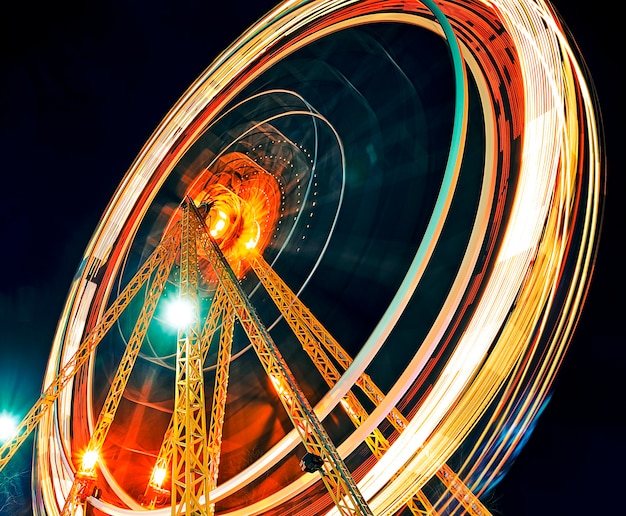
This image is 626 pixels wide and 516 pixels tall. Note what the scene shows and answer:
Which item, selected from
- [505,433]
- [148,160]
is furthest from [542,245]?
[148,160]

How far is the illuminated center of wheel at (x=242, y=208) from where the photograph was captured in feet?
30.9

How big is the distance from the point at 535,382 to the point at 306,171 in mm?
7027

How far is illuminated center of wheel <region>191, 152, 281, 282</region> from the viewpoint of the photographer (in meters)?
9.42

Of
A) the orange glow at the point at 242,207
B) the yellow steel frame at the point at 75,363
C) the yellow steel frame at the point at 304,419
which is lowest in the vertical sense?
the yellow steel frame at the point at 304,419

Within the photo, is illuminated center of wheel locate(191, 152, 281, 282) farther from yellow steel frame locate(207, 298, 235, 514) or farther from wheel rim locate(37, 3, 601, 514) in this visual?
yellow steel frame locate(207, 298, 235, 514)

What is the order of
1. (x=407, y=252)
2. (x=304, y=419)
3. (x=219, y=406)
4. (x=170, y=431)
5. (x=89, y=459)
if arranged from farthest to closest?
(x=407, y=252) → (x=170, y=431) → (x=219, y=406) → (x=89, y=459) → (x=304, y=419)

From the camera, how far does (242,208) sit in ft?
31.7

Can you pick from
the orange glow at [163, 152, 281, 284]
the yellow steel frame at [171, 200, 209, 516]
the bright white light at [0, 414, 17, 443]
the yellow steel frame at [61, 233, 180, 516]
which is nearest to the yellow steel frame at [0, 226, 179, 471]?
the yellow steel frame at [61, 233, 180, 516]

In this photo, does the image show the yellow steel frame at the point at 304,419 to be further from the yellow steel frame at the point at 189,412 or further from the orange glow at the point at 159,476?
the orange glow at the point at 159,476

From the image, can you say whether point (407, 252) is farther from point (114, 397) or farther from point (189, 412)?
point (114, 397)

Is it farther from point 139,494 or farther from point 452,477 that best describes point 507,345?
point 139,494

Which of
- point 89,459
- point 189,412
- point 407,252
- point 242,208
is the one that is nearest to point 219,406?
point 89,459

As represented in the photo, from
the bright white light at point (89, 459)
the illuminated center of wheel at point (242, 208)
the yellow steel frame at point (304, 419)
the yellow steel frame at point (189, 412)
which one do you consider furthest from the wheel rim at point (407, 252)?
the yellow steel frame at point (189, 412)

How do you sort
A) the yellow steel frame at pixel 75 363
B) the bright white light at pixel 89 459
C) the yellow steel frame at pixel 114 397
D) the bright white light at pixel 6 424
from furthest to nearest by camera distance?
the bright white light at pixel 6 424 → the bright white light at pixel 89 459 → the yellow steel frame at pixel 114 397 → the yellow steel frame at pixel 75 363
